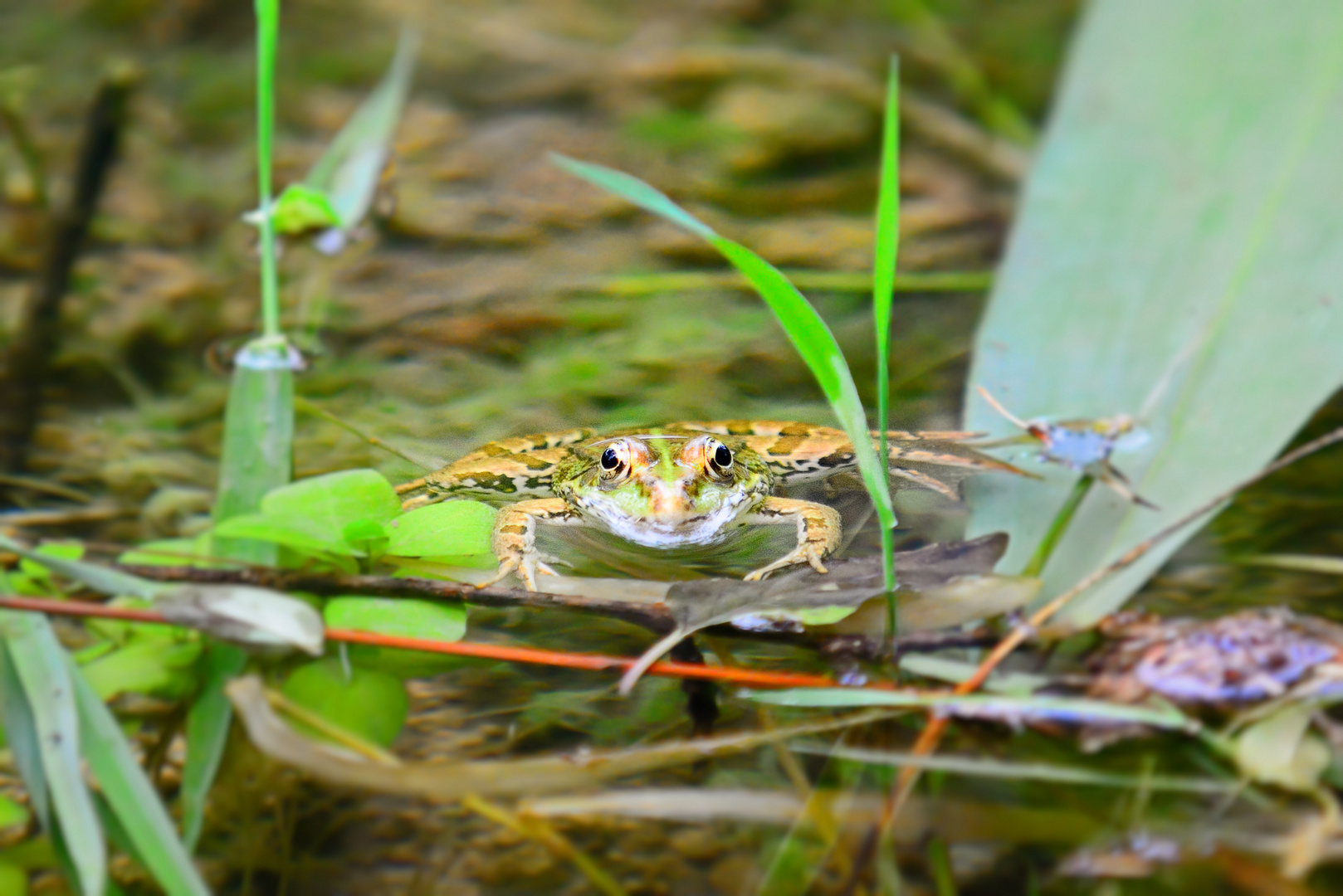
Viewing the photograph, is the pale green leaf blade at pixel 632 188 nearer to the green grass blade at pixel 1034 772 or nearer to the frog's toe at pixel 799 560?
the frog's toe at pixel 799 560

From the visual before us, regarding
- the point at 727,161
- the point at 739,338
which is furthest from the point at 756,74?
the point at 739,338

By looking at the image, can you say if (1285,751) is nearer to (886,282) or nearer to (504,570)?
(886,282)

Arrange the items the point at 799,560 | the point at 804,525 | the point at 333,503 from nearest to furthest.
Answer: the point at 333,503 < the point at 799,560 < the point at 804,525

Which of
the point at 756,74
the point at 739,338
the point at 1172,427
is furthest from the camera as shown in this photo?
the point at 756,74

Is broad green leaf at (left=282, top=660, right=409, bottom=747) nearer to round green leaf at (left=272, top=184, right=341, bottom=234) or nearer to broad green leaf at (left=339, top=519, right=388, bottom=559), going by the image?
broad green leaf at (left=339, top=519, right=388, bottom=559)

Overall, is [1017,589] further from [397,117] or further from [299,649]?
[397,117]

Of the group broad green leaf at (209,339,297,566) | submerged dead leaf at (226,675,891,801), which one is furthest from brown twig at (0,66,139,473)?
submerged dead leaf at (226,675,891,801)

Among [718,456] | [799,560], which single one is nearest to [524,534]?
[718,456]
